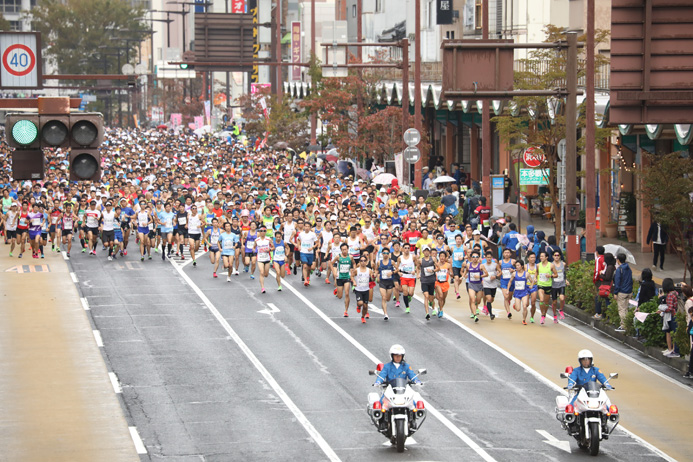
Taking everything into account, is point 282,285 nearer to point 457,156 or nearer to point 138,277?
point 138,277

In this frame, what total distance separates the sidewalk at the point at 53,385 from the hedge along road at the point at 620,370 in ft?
22.6

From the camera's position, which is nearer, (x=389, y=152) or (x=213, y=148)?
(x=389, y=152)

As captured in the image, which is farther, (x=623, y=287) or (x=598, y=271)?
(x=598, y=271)

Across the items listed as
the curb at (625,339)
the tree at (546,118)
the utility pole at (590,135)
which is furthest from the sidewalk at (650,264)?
the curb at (625,339)

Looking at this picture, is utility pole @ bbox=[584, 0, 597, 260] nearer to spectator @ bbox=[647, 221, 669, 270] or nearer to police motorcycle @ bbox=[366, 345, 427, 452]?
spectator @ bbox=[647, 221, 669, 270]

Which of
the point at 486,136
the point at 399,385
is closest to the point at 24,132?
the point at 399,385

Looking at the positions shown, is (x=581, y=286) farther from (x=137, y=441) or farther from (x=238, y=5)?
(x=238, y=5)

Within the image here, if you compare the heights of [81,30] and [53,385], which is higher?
[81,30]

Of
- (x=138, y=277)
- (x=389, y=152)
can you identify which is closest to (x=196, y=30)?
(x=389, y=152)

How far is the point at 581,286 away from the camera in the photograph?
25.6 m

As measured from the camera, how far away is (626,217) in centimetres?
3716

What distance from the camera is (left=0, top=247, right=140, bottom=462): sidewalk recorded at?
1555 cm

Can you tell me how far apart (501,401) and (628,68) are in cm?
577

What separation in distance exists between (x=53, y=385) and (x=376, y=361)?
543cm
